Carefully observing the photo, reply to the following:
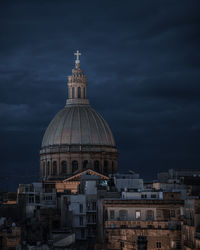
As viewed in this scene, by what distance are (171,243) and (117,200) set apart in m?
10.0

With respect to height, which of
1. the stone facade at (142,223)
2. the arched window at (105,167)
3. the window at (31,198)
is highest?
the arched window at (105,167)

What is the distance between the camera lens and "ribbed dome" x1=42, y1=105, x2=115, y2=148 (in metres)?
132

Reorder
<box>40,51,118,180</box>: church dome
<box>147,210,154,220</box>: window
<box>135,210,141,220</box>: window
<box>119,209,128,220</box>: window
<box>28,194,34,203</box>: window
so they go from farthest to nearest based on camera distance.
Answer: <box>40,51,118,180</box>: church dome, <box>28,194,34,203</box>: window, <box>119,209,128,220</box>: window, <box>135,210,141,220</box>: window, <box>147,210,154,220</box>: window

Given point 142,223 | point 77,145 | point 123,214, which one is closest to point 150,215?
point 142,223

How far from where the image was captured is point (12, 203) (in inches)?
4409

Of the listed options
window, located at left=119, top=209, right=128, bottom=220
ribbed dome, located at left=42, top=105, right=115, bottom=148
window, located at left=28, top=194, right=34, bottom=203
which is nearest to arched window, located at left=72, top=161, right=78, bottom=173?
ribbed dome, located at left=42, top=105, right=115, bottom=148

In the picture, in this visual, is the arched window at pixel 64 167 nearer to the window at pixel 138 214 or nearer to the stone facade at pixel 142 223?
the stone facade at pixel 142 223

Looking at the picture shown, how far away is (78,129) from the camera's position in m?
132

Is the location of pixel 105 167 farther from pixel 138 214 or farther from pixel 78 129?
pixel 138 214

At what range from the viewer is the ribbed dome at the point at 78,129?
132250 millimetres

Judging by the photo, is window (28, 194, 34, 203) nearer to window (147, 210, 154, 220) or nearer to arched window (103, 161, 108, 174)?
arched window (103, 161, 108, 174)

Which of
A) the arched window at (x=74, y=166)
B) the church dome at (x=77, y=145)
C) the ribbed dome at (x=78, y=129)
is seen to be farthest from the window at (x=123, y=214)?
the ribbed dome at (x=78, y=129)

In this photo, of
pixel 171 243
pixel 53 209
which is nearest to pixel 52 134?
pixel 53 209

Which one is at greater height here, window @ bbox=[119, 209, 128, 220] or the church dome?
the church dome
